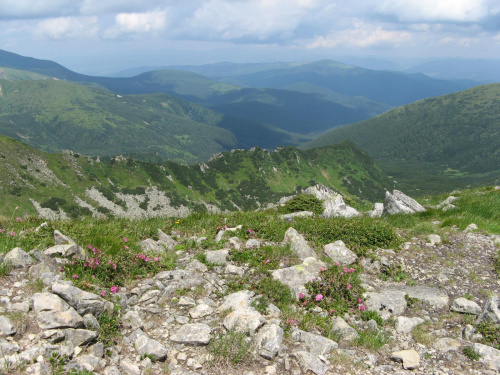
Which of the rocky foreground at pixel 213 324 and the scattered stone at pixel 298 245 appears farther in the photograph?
the scattered stone at pixel 298 245

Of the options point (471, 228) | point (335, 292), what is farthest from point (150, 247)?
point (471, 228)

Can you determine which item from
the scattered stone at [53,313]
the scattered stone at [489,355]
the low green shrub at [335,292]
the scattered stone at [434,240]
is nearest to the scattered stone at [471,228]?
the scattered stone at [434,240]

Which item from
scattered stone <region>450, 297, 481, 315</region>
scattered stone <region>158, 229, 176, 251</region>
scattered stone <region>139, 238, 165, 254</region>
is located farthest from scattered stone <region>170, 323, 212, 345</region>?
scattered stone <region>450, 297, 481, 315</region>

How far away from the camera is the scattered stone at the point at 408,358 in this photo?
616 cm

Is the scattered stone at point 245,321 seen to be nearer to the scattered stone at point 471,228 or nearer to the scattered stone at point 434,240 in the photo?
the scattered stone at point 434,240

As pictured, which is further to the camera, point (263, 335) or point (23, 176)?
point (23, 176)

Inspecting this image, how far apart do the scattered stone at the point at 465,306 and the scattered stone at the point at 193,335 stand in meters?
6.15

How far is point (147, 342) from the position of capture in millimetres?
6012

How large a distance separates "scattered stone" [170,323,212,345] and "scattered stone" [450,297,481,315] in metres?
6.15

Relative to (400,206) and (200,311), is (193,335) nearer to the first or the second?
(200,311)

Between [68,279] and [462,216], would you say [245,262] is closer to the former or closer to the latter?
[68,279]

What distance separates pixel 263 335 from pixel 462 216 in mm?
11836

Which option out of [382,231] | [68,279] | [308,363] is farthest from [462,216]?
[68,279]

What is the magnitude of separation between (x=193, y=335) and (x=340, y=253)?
5812 millimetres
